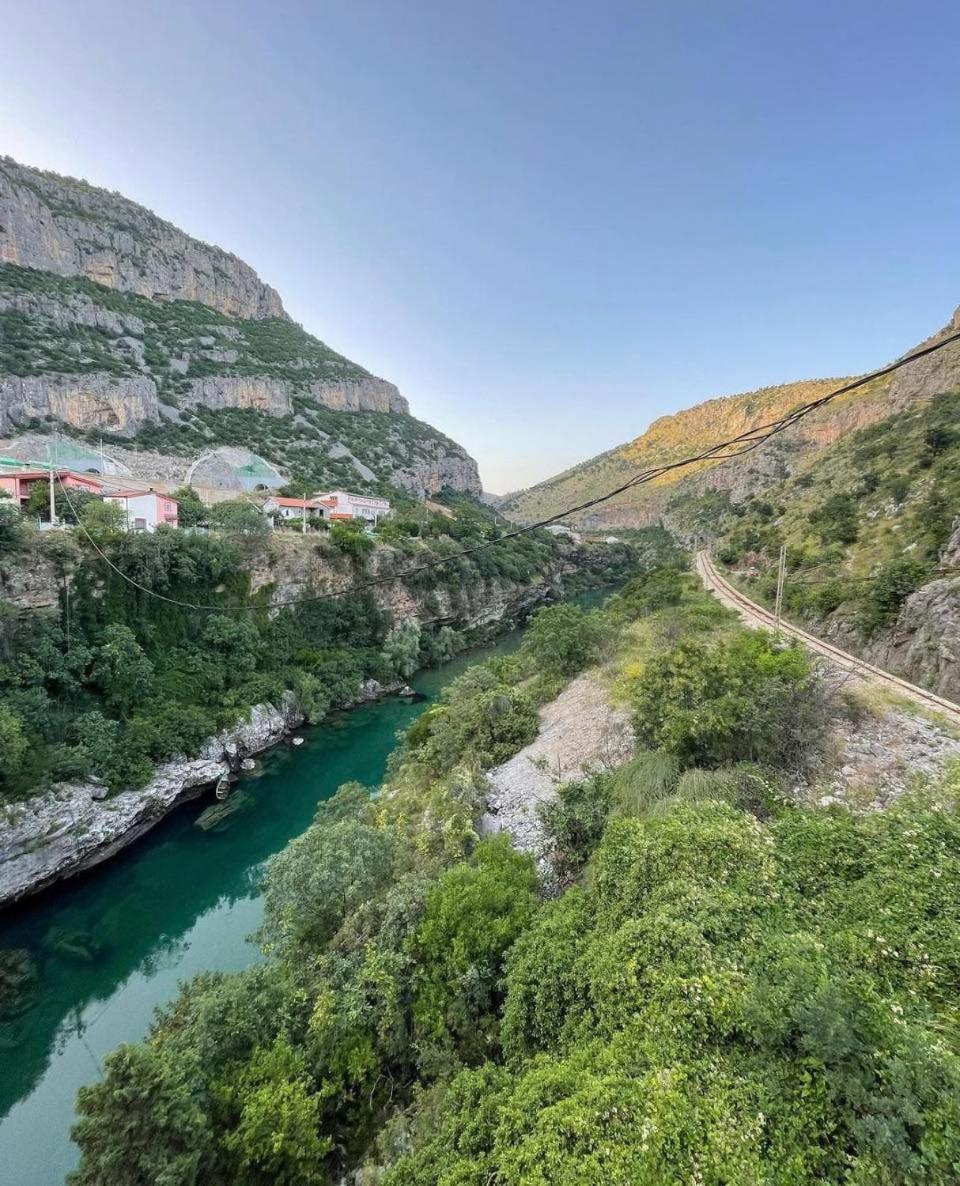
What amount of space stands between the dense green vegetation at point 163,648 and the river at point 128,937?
2.75m

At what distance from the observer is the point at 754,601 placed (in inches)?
835

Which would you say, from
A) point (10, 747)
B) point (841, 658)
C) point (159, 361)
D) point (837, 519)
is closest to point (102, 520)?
point (10, 747)

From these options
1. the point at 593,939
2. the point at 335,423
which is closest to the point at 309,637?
the point at 593,939

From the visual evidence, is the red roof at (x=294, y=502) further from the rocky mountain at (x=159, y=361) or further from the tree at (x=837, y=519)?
the tree at (x=837, y=519)

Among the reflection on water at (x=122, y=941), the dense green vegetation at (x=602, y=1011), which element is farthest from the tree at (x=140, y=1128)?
the reflection on water at (x=122, y=941)

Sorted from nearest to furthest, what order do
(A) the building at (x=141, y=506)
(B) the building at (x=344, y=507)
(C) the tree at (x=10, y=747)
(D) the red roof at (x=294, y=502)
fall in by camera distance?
(C) the tree at (x=10, y=747) < (A) the building at (x=141, y=506) < (D) the red roof at (x=294, y=502) < (B) the building at (x=344, y=507)

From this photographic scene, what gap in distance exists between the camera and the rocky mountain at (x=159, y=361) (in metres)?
42.8

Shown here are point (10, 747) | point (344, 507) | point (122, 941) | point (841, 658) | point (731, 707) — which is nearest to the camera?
point (731, 707)

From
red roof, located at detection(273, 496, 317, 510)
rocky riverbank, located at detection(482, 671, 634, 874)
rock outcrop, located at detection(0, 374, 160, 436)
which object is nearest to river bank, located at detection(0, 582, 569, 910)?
rocky riverbank, located at detection(482, 671, 634, 874)

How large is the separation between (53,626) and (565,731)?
681 inches

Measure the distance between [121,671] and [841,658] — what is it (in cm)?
2190

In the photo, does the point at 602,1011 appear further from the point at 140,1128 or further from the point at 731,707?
the point at 731,707

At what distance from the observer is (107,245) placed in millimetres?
59031

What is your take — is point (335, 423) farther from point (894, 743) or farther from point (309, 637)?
point (894, 743)
